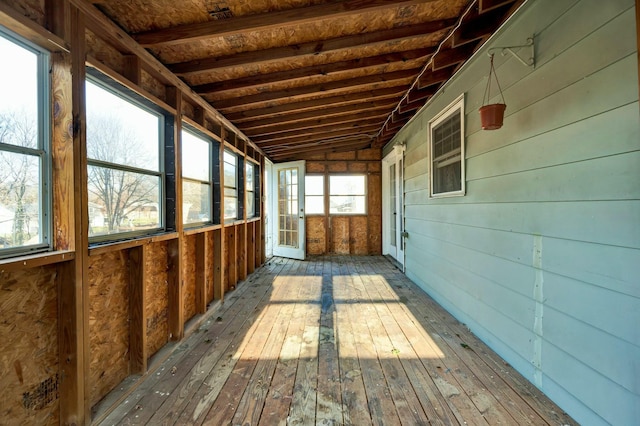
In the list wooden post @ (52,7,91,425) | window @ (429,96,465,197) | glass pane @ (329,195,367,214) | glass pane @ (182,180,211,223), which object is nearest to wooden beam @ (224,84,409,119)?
window @ (429,96,465,197)

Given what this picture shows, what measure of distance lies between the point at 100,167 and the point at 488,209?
288 cm

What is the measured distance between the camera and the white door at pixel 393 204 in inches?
212

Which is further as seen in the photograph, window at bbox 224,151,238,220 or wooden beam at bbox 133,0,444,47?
window at bbox 224,151,238,220

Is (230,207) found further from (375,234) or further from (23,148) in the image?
(375,234)

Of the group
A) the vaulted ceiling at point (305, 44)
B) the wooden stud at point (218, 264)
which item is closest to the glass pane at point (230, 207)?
the wooden stud at point (218, 264)

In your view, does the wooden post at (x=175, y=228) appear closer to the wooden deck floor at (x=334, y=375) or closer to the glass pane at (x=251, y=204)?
the wooden deck floor at (x=334, y=375)

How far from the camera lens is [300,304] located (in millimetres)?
3459

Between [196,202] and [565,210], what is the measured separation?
310 centimetres

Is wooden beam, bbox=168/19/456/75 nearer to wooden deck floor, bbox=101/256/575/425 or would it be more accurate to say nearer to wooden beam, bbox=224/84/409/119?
wooden beam, bbox=224/84/409/119

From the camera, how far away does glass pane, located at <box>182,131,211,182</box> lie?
2.78 meters

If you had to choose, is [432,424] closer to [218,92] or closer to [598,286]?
[598,286]

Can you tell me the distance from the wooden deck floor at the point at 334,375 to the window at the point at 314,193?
3.68 m

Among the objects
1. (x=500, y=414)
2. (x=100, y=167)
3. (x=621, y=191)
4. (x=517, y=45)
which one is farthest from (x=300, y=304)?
(x=517, y=45)

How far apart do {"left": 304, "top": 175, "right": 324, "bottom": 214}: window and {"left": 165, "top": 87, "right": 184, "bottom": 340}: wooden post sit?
452 cm
